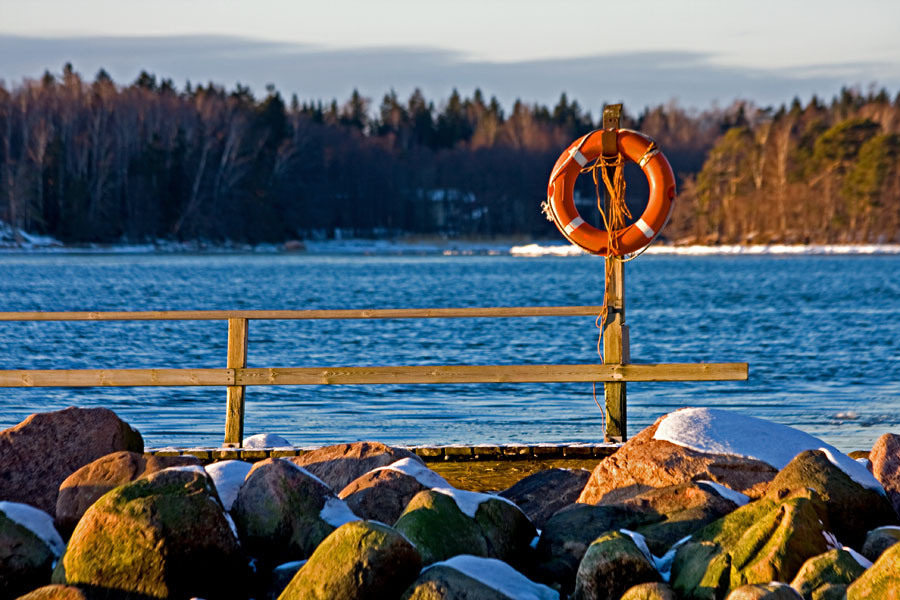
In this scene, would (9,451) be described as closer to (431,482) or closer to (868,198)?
(431,482)

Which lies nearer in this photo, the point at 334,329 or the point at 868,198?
the point at 334,329

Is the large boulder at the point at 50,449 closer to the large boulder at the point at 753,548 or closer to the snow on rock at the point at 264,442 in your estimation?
the snow on rock at the point at 264,442

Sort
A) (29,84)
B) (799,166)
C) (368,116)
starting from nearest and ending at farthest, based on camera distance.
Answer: (29,84), (799,166), (368,116)

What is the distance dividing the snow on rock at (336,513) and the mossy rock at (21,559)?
44.3 inches

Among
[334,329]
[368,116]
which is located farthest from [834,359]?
[368,116]

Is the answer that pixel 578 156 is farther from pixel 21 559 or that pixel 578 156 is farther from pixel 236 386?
pixel 21 559

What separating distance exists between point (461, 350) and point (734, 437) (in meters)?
13.9

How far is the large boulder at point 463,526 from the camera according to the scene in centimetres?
448

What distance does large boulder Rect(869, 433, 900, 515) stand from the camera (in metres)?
5.25

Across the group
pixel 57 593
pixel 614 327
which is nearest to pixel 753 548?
pixel 614 327

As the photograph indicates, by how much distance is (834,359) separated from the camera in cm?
1767

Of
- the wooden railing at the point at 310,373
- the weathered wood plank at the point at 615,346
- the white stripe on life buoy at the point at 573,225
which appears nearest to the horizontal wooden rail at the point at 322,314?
the wooden railing at the point at 310,373

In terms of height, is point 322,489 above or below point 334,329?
above

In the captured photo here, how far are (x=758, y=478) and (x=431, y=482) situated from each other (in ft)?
4.89
